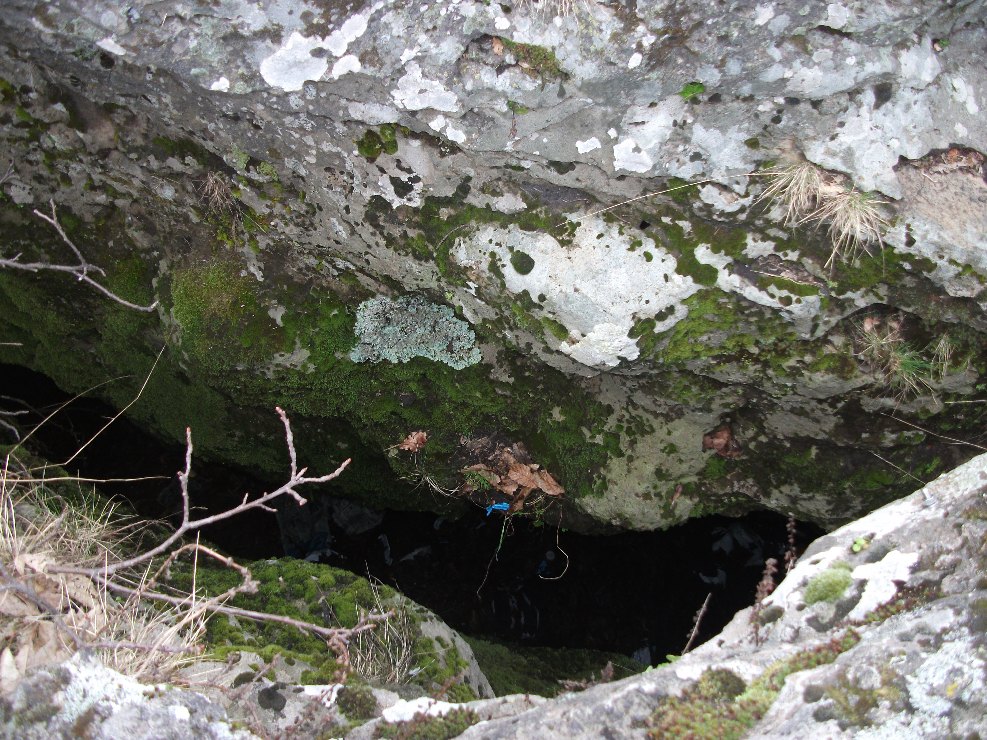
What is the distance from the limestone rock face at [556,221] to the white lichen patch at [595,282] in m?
0.02

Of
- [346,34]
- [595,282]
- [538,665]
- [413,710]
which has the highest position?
[346,34]

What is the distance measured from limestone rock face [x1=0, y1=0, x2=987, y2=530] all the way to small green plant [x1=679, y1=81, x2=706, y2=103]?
0.04m

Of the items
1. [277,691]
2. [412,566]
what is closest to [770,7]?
[277,691]

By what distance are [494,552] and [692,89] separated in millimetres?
3586

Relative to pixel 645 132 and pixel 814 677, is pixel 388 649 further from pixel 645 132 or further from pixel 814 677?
pixel 645 132

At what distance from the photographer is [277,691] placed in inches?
117

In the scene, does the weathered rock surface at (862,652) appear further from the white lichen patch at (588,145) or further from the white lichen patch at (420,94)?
the white lichen patch at (420,94)

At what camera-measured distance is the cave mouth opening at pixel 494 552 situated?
524cm

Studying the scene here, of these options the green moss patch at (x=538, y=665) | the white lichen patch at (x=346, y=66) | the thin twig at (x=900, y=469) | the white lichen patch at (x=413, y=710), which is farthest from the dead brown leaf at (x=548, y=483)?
the white lichen patch at (x=346, y=66)

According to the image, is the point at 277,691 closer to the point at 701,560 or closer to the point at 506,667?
the point at 506,667

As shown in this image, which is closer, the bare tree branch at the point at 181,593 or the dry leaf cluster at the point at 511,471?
the bare tree branch at the point at 181,593

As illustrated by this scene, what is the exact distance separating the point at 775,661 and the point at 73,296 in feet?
16.2

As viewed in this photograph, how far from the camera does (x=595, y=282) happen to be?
142 inches

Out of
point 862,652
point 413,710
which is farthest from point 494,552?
point 862,652
